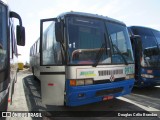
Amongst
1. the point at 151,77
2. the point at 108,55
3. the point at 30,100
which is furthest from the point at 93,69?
the point at 151,77

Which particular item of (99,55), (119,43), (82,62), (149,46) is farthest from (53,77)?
(149,46)

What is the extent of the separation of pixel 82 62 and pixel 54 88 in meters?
0.95

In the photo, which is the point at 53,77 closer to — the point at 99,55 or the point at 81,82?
the point at 81,82

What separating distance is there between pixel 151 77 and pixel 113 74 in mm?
3337

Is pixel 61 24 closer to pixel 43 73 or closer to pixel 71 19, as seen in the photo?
pixel 71 19

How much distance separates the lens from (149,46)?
827 cm

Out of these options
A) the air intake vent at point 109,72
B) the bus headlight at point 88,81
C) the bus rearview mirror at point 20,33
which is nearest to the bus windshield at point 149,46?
the air intake vent at point 109,72

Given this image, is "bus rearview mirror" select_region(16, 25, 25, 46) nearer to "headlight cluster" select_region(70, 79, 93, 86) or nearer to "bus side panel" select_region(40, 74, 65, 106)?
"bus side panel" select_region(40, 74, 65, 106)

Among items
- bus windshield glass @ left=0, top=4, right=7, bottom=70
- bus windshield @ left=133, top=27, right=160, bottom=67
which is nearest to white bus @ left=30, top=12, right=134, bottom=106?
bus windshield glass @ left=0, top=4, right=7, bottom=70

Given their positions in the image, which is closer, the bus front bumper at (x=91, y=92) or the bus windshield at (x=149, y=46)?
the bus front bumper at (x=91, y=92)

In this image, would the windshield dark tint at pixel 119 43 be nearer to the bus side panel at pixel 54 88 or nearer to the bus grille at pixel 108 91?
the bus grille at pixel 108 91

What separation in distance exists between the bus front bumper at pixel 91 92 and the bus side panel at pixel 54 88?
6.7 inches

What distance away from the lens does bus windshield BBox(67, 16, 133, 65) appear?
4824 mm

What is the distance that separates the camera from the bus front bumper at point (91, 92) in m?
4.68
